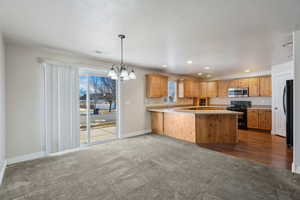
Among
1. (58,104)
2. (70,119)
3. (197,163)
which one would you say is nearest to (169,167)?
(197,163)

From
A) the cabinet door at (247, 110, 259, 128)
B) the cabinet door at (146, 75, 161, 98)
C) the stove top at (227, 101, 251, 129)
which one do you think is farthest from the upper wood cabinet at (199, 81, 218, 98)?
the cabinet door at (146, 75, 161, 98)

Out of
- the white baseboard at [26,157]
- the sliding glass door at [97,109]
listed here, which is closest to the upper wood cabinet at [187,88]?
the sliding glass door at [97,109]

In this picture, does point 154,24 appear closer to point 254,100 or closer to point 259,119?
point 259,119

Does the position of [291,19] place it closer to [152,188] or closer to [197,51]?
[197,51]

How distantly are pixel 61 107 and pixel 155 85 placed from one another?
311 centimetres

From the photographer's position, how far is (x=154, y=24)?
221 cm

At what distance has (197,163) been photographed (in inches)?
112

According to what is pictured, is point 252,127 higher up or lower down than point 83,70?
lower down

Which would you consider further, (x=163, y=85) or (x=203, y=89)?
(x=203, y=89)

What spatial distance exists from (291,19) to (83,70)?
14.5 feet

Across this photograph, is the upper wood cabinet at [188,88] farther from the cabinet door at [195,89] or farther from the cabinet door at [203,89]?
the cabinet door at [203,89]

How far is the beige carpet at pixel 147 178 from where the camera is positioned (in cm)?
195

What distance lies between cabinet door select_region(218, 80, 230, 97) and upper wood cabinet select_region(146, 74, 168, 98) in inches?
127

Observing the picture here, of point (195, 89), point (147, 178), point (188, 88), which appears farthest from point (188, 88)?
point (147, 178)
